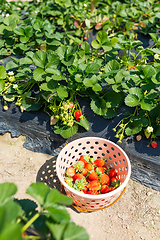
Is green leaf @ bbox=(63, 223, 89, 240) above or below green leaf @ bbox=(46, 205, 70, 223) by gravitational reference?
below

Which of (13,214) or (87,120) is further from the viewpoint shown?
(87,120)

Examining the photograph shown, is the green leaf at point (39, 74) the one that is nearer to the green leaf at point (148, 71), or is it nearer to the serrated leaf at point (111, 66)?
the serrated leaf at point (111, 66)

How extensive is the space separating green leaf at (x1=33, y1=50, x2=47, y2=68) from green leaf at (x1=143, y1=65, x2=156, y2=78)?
720 millimetres

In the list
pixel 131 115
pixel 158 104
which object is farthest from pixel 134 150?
pixel 158 104

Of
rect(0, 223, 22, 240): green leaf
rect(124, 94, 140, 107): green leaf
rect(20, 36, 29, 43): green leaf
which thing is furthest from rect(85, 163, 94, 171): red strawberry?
rect(20, 36, 29, 43): green leaf

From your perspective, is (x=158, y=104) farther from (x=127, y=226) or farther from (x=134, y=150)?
(x=127, y=226)

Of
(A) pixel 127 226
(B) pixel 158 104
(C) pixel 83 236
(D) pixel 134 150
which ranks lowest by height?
(A) pixel 127 226

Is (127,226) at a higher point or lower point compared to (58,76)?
lower

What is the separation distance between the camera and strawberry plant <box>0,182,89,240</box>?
0.43m

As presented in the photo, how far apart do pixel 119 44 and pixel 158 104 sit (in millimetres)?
618

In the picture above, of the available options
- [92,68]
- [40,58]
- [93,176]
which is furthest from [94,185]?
[40,58]

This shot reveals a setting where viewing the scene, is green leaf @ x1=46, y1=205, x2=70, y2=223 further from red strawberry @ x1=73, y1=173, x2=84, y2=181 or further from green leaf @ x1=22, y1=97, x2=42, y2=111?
green leaf @ x1=22, y1=97, x2=42, y2=111

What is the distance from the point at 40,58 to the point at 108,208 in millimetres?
1166

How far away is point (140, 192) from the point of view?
4.23 ft
